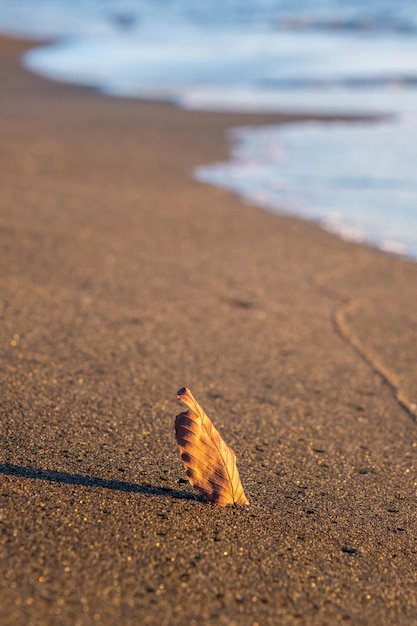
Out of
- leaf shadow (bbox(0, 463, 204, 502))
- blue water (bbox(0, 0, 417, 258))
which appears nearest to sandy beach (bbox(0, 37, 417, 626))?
leaf shadow (bbox(0, 463, 204, 502))

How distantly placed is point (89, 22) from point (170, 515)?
28.5 metres

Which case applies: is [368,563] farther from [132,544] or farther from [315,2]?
[315,2]

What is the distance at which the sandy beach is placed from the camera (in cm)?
170

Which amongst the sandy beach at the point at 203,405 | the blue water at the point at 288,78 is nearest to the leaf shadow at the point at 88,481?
the sandy beach at the point at 203,405

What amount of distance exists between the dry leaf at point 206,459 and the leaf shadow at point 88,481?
53mm

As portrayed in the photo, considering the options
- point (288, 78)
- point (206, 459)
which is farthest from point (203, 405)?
point (288, 78)

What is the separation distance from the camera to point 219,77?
13.6 m

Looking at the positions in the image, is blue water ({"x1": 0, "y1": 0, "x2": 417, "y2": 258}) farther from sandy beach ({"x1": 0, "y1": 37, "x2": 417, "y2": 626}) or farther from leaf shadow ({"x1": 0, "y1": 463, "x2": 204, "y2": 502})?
leaf shadow ({"x1": 0, "y1": 463, "x2": 204, "y2": 502})

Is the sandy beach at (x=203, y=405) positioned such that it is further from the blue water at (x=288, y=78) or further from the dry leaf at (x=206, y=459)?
the blue water at (x=288, y=78)

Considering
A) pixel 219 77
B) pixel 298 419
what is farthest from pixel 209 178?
pixel 219 77

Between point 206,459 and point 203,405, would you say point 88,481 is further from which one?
point 203,405

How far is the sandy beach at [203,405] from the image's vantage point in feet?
5.59

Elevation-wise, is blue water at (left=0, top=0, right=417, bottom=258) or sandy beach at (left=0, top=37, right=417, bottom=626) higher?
sandy beach at (left=0, top=37, right=417, bottom=626)

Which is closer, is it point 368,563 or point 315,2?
point 368,563
